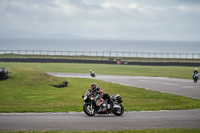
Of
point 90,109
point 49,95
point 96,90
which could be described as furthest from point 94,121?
point 49,95

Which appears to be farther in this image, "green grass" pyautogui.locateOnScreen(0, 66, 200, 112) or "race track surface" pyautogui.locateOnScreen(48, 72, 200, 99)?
"race track surface" pyautogui.locateOnScreen(48, 72, 200, 99)

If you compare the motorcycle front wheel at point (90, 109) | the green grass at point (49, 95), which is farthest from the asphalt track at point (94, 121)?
the green grass at point (49, 95)

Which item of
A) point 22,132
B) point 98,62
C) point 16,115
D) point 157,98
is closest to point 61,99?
point 157,98

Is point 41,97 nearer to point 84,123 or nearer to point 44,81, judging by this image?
point 44,81

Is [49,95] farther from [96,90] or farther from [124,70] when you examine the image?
[124,70]

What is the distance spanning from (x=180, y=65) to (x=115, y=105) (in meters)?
68.2

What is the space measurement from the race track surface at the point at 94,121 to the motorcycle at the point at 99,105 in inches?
10.2

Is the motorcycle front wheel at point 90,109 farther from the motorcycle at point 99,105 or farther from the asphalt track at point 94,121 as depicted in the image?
the asphalt track at point 94,121

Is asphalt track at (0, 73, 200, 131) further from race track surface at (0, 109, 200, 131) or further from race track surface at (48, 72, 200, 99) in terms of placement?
race track surface at (48, 72, 200, 99)

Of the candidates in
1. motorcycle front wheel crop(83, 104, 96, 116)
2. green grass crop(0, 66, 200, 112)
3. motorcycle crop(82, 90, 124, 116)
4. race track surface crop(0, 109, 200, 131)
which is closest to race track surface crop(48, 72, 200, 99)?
green grass crop(0, 66, 200, 112)

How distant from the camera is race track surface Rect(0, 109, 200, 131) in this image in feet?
48.4

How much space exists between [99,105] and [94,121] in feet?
5.27

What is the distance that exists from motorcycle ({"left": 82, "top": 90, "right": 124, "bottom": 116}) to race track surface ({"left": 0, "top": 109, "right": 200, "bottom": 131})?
260mm

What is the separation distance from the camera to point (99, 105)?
1780 cm
